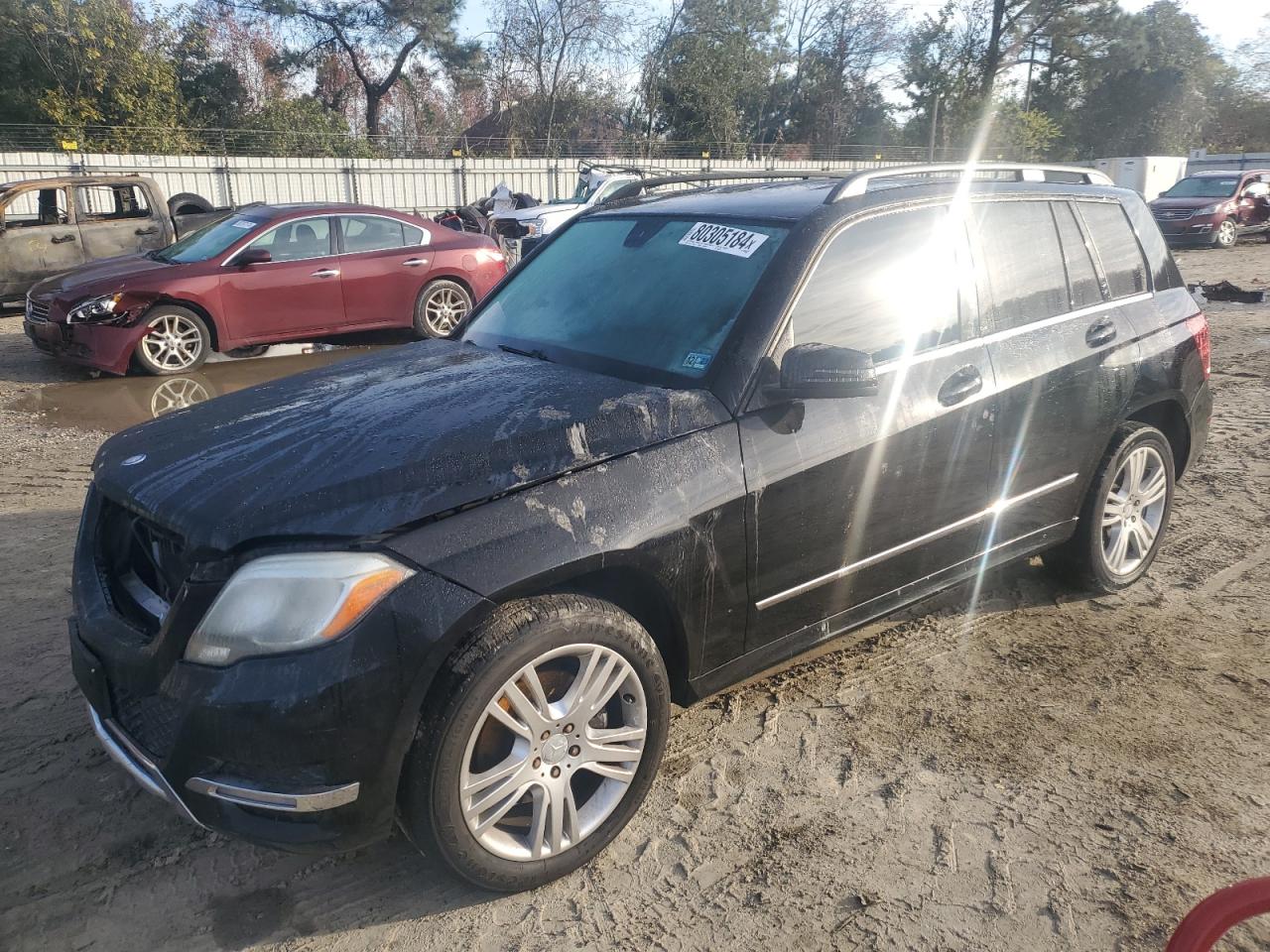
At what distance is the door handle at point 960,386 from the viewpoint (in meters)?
3.39

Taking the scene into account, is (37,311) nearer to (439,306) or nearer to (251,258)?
(251,258)

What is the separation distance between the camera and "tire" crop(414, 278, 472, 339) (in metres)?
10.6

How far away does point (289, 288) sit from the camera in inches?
376

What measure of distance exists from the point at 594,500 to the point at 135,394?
7.34m

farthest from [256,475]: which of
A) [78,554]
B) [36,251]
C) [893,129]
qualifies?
[893,129]

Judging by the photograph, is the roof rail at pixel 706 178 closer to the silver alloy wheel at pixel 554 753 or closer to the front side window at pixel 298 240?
the silver alloy wheel at pixel 554 753

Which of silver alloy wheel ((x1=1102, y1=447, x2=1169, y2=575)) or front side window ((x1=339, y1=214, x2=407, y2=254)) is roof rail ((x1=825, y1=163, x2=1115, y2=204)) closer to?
silver alloy wheel ((x1=1102, y1=447, x2=1169, y2=575))

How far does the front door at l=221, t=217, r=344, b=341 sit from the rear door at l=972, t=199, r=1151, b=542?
297 inches

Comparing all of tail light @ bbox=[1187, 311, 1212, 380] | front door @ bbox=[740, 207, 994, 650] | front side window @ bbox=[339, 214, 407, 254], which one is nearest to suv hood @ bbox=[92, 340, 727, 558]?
front door @ bbox=[740, 207, 994, 650]

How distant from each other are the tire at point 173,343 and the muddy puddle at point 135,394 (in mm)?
107

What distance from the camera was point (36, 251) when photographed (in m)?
12.0

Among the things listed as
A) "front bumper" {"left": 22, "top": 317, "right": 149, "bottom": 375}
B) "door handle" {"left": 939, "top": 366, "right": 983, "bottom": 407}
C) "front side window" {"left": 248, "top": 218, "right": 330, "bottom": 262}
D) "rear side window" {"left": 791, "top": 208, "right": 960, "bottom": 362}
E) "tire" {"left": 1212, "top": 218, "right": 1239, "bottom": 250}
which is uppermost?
"rear side window" {"left": 791, "top": 208, "right": 960, "bottom": 362}

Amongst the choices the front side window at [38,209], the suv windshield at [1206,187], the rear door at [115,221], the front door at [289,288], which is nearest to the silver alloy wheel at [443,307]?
the front door at [289,288]

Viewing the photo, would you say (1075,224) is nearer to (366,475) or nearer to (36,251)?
(366,475)
